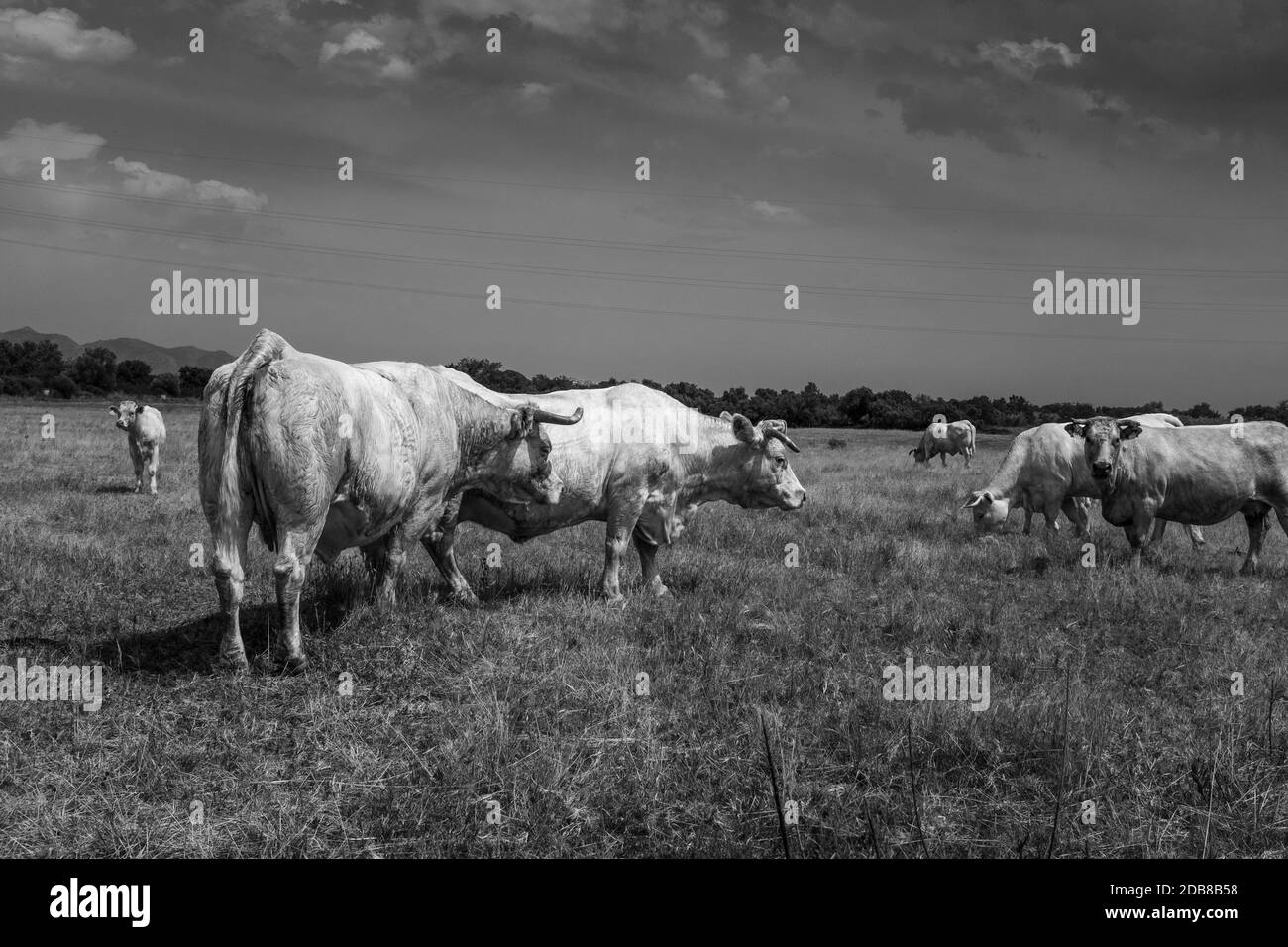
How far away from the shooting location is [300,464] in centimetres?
603

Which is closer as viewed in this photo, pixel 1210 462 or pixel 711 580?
pixel 711 580

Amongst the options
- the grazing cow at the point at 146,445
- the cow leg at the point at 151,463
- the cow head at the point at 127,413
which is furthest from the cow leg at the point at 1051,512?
the cow head at the point at 127,413

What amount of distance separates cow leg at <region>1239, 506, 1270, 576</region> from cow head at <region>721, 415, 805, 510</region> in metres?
6.80

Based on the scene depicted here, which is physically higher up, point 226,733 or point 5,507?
point 5,507

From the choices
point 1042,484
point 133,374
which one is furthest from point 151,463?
point 133,374

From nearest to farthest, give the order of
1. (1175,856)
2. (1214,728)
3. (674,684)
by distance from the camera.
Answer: (1175,856), (1214,728), (674,684)

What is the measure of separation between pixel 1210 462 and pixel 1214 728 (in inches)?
351

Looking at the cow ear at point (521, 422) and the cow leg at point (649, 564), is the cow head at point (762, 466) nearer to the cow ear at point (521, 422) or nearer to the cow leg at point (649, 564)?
the cow leg at point (649, 564)

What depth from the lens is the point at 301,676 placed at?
249 inches

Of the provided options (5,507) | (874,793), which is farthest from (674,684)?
(5,507)

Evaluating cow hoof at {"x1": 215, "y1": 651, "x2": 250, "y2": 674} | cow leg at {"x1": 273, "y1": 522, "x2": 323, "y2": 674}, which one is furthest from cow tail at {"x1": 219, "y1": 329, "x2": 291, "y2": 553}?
cow hoof at {"x1": 215, "y1": 651, "x2": 250, "y2": 674}

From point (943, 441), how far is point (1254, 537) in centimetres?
2417

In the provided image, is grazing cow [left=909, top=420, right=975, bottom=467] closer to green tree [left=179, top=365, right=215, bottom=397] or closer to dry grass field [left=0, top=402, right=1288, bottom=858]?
dry grass field [left=0, top=402, right=1288, bottom=858]
